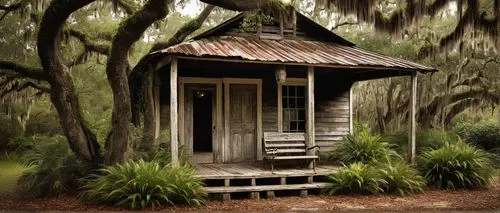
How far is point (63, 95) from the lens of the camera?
9.41 m

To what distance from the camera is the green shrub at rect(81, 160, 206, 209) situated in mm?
8109

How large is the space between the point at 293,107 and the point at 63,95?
20.9 ft

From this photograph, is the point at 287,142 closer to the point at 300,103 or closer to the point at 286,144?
the point at 286,144

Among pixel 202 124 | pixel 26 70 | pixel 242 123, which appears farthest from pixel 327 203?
pixel 202 124

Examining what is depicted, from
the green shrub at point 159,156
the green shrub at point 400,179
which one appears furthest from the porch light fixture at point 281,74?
the green shrub at point 400,179

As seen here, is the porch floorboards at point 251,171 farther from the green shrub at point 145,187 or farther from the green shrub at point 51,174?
the green shrub at point 51,174

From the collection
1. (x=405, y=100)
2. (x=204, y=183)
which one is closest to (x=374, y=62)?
(x=204, y=183)

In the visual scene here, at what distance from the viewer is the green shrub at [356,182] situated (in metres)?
9.59

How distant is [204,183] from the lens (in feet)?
30.2

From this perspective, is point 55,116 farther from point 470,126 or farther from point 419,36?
point 470,126

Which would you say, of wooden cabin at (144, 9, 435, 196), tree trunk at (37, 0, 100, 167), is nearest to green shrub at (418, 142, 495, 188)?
wooden cabin at (144, 9, 435, 196)

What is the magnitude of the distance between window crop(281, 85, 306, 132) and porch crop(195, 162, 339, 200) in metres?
2.48

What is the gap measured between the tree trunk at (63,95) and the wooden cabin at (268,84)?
6.74ft

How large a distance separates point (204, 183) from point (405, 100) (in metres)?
13.3
